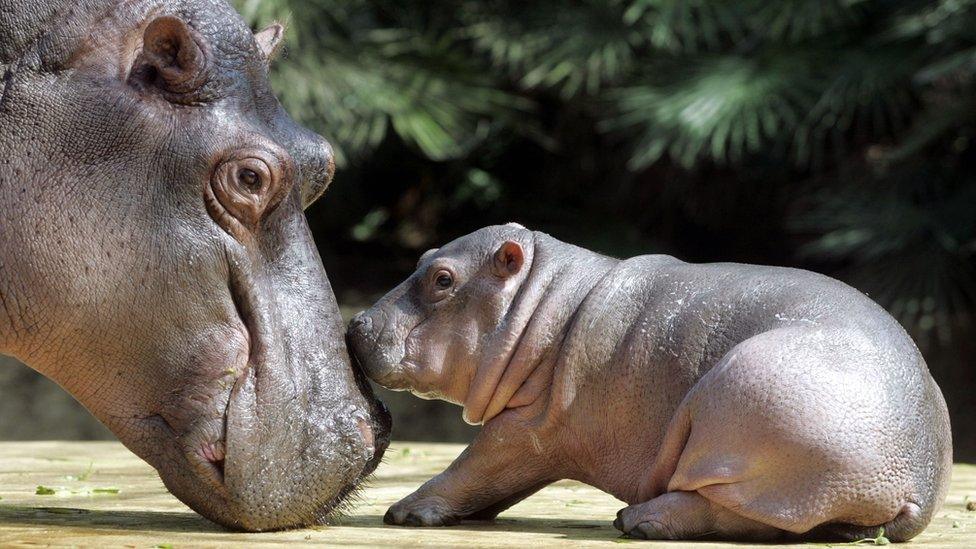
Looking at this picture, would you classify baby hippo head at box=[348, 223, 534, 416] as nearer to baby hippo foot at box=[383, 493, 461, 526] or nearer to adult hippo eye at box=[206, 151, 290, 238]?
baby hippo foot at box=[383, 493, 461, 526]

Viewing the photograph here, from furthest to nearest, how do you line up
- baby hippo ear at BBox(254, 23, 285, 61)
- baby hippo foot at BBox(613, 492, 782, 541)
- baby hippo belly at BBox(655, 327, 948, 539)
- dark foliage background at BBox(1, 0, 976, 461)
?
dark foliage background at BBox(1, 0, 976, 461), baby hippo ear at BBox(254, 23, 285, 61), baby hippo foot at BBox(613, 492, 782, 541), baby hippo belly at BBox(655, 327, 948, 539)

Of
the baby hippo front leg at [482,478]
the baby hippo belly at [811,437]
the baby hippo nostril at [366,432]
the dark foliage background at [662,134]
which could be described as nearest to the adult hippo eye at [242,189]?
the baby hippo nostril at [366,432]

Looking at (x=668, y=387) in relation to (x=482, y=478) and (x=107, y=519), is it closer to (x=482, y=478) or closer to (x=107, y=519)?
(x=482, y=478)

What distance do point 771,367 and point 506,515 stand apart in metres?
1.19

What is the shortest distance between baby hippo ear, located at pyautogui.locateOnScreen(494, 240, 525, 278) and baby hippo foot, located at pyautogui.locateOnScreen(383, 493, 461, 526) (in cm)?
66

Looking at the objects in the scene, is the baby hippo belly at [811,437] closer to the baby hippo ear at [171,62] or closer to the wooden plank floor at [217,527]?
the wooden plank floor at [217,527]

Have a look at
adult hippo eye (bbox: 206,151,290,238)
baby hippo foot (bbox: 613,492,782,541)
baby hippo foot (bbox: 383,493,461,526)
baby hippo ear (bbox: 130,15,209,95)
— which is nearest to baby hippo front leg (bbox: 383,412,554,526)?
baby hippo foot (bbox: 383,493,461,526)

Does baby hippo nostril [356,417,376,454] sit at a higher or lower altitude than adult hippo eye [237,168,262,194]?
lower

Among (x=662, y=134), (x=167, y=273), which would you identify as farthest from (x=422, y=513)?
(x=662, y=134)

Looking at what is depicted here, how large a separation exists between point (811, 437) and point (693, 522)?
14.5 inches

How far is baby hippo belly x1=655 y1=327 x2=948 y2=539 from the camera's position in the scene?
3.18 metres

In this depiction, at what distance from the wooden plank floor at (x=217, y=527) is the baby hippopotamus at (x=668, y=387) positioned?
13 cm

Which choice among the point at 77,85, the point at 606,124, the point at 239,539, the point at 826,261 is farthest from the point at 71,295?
the point at 826,261

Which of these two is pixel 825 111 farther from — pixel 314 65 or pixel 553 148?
pixel 314 65
